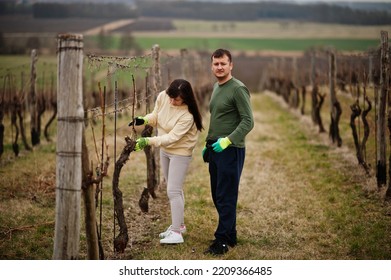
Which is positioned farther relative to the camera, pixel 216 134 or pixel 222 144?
pixel 216 134

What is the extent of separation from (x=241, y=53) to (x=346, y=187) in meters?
30.4

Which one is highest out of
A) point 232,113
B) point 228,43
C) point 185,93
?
point 228,43

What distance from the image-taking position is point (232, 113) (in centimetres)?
446

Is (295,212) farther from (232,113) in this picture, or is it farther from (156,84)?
(156,84)

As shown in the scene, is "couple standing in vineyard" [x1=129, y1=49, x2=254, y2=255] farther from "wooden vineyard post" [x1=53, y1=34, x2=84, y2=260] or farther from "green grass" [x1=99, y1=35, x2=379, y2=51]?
"green grass" [x1=99, y1=35, x2=379, y2=51]

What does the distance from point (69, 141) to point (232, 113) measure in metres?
1.60

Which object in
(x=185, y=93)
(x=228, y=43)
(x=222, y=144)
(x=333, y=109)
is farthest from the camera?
(x=228, y=43)

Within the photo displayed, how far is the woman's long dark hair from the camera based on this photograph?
444 cm

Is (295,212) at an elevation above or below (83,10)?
below

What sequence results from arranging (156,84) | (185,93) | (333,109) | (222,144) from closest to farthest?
(222,144)
(185,93)
(156,84)
(333,109)

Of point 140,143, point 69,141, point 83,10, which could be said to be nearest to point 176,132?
point 140,143

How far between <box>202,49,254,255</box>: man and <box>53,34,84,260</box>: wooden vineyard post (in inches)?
53.0

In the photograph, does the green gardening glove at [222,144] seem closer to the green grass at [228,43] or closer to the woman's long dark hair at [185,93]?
the woman's long dark hair at [185,93]

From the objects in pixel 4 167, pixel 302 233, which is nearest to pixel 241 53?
pixel 4 167
